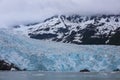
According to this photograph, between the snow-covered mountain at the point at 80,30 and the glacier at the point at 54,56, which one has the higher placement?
the snow-covered mountain at the point at 80,30

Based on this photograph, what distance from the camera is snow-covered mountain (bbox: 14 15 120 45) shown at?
120m

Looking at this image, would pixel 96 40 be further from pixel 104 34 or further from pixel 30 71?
pixel 30 71

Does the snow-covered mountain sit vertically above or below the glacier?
above

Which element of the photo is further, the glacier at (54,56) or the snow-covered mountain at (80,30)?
the snow-covered mountain at (80,30)

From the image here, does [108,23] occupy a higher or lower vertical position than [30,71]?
higher

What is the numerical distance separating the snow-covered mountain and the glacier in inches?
2005

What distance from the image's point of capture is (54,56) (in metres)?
56.8

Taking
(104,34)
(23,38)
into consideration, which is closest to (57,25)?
(104,34)

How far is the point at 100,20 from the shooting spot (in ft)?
486

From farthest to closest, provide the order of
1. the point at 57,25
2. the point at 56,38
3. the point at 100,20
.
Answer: the point at 57,25 → the point at 100,20 → the point at 56,38

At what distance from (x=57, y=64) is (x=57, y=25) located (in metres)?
102

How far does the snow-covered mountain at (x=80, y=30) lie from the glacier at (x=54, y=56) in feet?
167

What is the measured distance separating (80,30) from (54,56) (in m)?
78.8

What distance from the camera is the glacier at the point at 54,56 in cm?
5623
